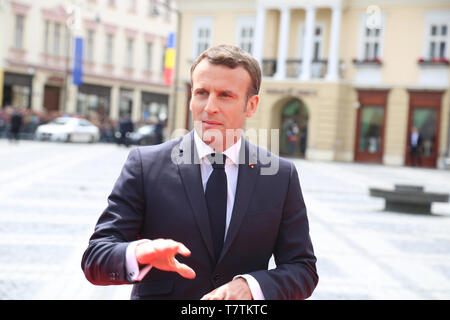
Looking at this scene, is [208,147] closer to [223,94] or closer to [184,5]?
[223,94]

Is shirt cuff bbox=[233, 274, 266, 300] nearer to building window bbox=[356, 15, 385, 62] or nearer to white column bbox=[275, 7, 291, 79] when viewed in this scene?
building window bbox=[356, 15, 385, 62]

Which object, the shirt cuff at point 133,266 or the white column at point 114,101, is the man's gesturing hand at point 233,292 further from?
the white column at point 114,101

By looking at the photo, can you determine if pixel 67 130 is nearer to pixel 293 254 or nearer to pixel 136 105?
pixel 136 105

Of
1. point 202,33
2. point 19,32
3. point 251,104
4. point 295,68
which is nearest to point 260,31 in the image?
point 295,68

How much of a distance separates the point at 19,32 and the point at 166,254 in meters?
43.1

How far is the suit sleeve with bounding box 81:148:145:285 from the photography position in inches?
73.0

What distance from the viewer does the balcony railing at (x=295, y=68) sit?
1296 inches

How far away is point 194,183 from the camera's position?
200cm

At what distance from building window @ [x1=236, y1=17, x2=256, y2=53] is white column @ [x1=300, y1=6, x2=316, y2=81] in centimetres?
314

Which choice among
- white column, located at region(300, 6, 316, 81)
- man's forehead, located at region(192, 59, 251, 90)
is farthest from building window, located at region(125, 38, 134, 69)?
man's forehead, located at region(192, 59, 251, 90)

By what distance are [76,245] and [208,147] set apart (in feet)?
20.0

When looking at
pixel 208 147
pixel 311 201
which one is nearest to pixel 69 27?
pixel 311 201

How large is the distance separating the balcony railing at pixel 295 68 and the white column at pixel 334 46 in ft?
1.64

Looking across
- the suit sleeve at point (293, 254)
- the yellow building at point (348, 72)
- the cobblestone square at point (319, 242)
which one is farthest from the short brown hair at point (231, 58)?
the yellow building at point (348, 72)
